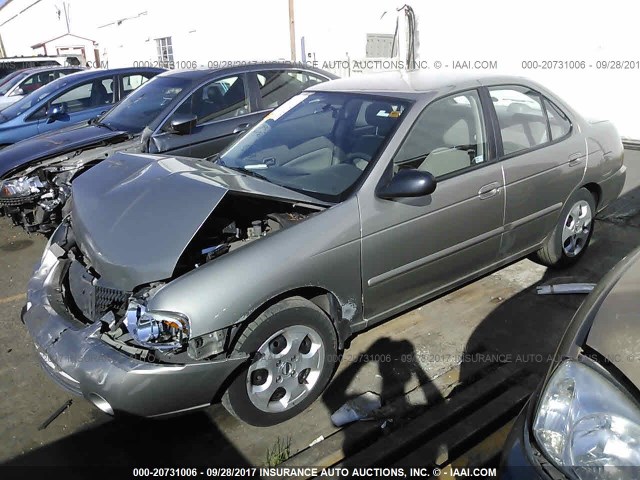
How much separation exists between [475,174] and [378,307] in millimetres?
1065

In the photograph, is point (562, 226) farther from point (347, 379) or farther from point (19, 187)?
point (19, 187)

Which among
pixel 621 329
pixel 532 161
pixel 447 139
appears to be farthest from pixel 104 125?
pixel 621 329

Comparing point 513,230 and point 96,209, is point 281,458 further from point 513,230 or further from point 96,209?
point 513,230

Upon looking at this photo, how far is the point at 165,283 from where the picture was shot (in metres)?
2.57

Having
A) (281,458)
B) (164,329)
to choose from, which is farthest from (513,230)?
(164,329)

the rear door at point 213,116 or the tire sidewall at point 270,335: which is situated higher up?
the rear door at point 213,116

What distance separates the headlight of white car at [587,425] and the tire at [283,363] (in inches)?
51.3

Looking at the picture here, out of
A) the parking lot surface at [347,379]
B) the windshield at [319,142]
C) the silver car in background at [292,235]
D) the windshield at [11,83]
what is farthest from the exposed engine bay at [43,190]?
the windshield at [11,83]

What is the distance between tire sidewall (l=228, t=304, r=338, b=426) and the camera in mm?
2516

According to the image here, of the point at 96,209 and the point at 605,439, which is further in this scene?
the point at 96,209

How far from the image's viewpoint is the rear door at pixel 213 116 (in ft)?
17.7

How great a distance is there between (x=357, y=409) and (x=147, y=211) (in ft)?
5.09

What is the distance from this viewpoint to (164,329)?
2.39 meters

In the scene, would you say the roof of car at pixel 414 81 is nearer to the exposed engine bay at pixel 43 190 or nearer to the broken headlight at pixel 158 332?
the broken headlight at pixel 158 332
